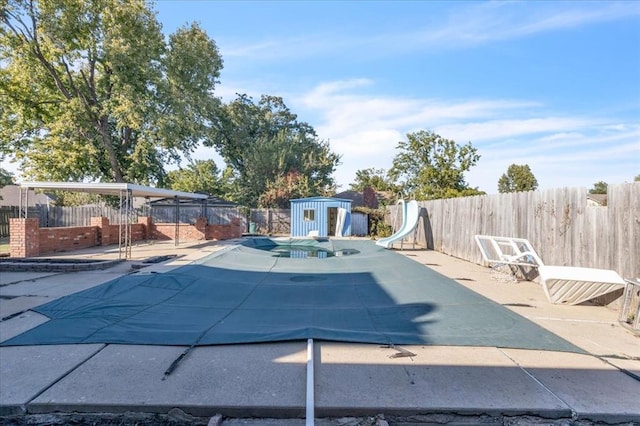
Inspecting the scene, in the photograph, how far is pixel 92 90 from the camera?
17.8 metres

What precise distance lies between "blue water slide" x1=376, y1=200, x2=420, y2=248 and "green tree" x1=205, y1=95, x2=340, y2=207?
1164 cm

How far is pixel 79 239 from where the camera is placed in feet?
Answer: 45.1

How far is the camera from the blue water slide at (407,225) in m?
13.4

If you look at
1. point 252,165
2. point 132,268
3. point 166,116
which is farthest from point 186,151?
point 132,268

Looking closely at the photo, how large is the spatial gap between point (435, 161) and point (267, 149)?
13958mm

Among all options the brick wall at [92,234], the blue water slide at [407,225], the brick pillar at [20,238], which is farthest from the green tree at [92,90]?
the blue water slide at [407,225]

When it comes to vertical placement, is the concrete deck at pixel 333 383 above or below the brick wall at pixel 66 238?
below

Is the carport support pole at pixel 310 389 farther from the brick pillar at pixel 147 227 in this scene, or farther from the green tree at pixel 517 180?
the green tree at pixel 517 180

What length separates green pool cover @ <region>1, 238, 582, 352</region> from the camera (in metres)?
3.85

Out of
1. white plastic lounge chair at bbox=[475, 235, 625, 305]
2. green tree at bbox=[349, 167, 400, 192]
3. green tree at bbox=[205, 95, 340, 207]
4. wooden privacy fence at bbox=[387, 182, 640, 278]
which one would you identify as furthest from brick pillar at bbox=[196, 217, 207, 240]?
green tree at bbox=[349, 167, 400, 192]

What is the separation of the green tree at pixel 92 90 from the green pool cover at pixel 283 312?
42.1 ft

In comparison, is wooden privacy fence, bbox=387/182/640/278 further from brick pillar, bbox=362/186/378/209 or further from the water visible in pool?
brick pillar, bbox=362/186/378/209

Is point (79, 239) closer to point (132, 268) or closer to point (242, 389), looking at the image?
point (132, 268)

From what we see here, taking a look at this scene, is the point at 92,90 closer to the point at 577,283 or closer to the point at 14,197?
the point at 577,283
